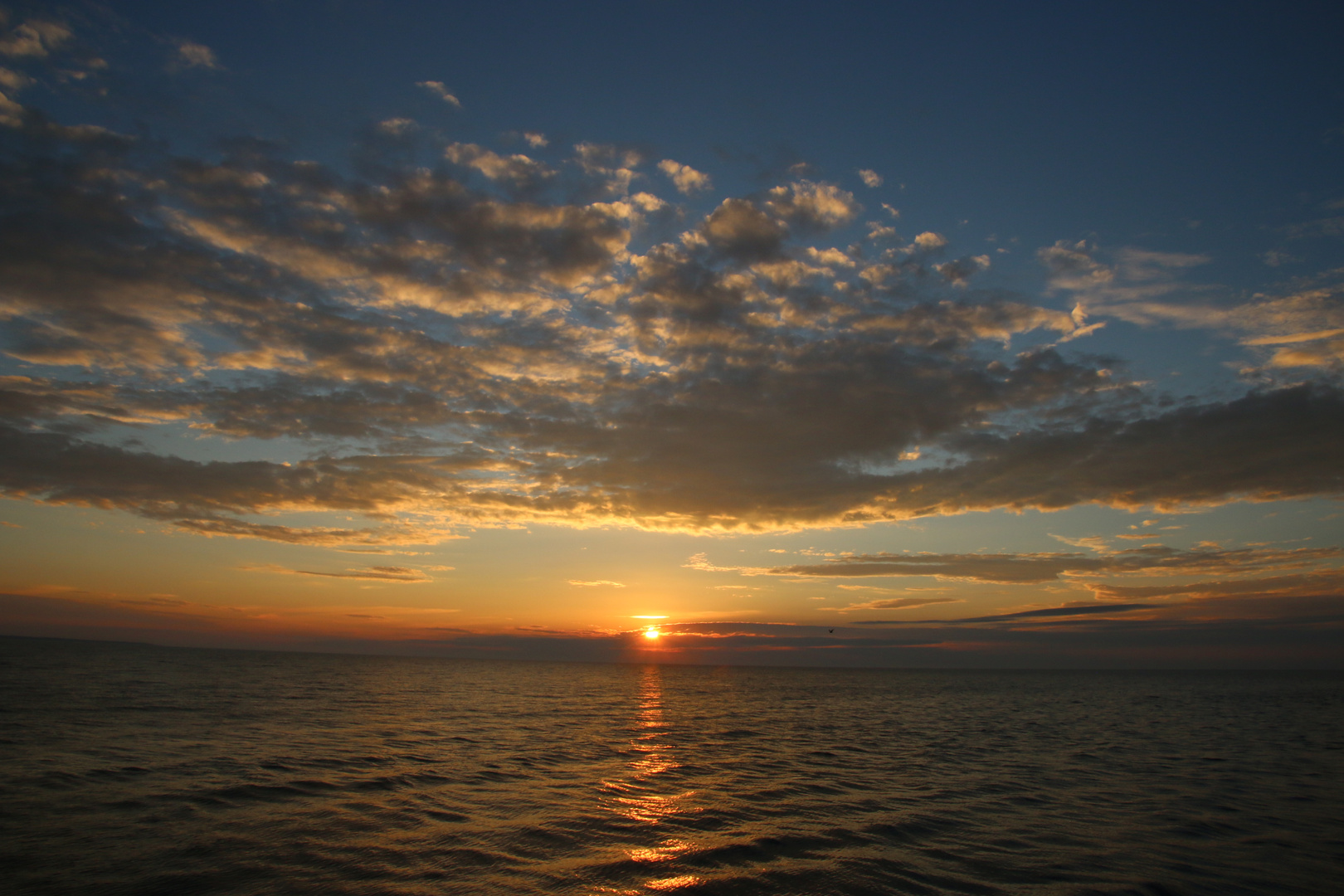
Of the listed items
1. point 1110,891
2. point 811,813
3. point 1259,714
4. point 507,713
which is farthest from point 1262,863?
point 1259,714

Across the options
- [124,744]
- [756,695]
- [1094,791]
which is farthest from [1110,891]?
[756,695]

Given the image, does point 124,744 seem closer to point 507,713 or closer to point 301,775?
point 301,775

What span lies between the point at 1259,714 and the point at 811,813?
6995 cm

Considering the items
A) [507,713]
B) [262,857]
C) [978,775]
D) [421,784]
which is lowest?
[507,713]

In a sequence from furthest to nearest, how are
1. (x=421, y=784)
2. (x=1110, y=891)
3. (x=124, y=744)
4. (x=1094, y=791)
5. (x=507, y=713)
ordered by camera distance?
1. (x=507, y=713)
2. (x=124, y=744)
3. (x=1094, y=791)
4. (x=421, y=784)
5. (x=1110, y=891)

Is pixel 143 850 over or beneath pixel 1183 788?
over

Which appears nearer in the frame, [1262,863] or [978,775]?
[1262,863]

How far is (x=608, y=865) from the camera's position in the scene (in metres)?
14.0

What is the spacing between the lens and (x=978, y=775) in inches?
1057

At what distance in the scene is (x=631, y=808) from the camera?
64.0 feet

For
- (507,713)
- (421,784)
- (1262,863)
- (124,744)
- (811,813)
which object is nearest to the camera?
(1262,863)

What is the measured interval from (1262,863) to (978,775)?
11.9 m

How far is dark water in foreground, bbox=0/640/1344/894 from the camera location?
1331 centimetres

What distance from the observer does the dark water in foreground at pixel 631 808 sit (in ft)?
43.7
